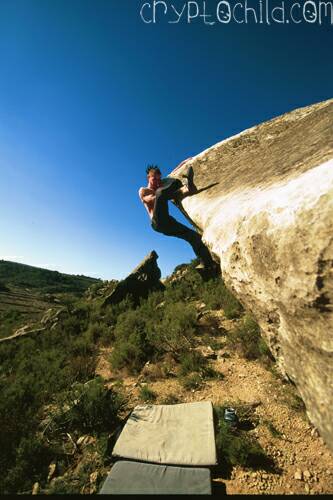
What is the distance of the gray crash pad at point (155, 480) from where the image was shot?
8.56 feet

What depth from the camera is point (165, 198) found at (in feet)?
18.1

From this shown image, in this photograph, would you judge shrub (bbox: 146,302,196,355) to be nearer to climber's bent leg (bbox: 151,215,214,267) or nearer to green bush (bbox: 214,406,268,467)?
climber's bent leg (bbox: 151,215,214,267)

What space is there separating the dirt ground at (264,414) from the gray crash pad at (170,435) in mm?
310

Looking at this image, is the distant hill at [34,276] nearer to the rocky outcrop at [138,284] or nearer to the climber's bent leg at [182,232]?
the rocky outcrop at [138,284]

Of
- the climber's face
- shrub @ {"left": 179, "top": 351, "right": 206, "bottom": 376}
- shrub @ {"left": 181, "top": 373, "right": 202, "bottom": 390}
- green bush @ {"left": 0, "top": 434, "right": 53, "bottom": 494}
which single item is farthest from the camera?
the climber's face

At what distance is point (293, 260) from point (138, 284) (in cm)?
1086

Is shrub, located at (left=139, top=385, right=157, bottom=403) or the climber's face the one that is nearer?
shrub, located at (left=139, top=385, right=157, bottom=403)

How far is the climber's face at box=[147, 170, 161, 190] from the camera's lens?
226 inches

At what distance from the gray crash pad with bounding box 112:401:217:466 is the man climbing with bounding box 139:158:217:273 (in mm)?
3743

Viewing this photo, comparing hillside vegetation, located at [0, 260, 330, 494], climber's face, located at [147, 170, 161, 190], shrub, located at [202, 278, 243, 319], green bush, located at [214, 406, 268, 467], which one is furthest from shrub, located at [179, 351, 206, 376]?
climber's face, located at [147, 170, 161, 190]

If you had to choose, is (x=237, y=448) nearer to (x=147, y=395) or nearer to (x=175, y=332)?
(x=147, y=395)

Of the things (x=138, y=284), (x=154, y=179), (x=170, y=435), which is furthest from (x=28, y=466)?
(x=138, y=284)

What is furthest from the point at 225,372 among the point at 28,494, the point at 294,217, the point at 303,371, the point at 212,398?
the point at 294,217

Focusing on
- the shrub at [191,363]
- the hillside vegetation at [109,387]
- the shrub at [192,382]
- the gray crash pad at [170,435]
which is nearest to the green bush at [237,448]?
the hillside vegetation at [109,387]
